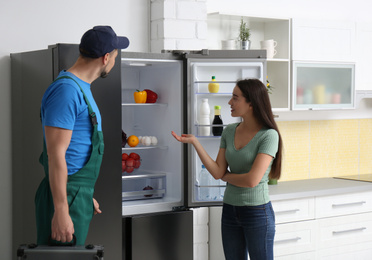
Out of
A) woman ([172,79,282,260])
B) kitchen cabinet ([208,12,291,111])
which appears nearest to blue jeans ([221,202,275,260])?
woman ([172,79,282,260])

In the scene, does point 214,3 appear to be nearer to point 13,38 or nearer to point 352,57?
point 352,57

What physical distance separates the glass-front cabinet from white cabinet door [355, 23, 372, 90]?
15cm

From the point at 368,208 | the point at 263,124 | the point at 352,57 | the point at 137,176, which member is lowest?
the point at 368,208

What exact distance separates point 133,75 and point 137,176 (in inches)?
27.8

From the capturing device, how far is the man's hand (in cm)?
211

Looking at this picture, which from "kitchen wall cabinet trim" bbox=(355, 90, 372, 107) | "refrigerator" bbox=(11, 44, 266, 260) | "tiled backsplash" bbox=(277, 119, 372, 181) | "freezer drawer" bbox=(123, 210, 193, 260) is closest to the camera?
"refrigerator" bbox=(11, 44, 266, 260)

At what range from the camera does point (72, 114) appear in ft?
7.02

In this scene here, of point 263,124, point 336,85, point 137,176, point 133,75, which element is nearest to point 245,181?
point 263,124

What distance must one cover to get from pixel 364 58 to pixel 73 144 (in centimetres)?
307

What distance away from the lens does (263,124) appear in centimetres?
281

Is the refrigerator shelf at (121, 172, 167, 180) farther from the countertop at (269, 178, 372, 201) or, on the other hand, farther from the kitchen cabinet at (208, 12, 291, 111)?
the kitchen cabinet at (208, 12, 291, 111)

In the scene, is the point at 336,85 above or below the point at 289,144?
above

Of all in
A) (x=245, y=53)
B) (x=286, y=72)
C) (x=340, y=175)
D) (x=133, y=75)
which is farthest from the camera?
(x=340, y=175)

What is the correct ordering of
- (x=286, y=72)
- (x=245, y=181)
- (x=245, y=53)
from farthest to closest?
(x=286, y=72) < (x=245, y=53) < (x=245, y=181)
